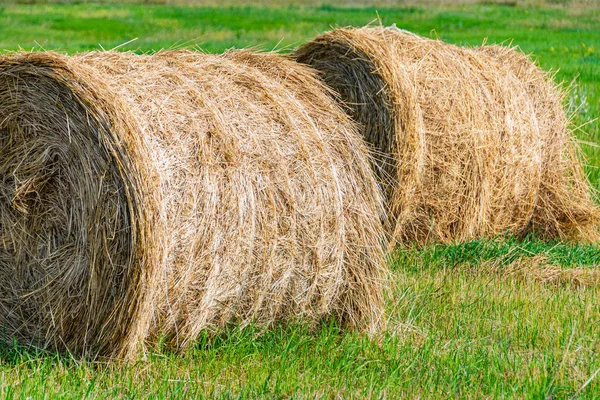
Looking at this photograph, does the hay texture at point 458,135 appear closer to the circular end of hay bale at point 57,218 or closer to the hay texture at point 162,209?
the hay texture at point 162,209

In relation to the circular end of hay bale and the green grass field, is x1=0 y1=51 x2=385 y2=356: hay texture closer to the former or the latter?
Answer: the circular end of hay bale

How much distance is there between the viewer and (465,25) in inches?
1444

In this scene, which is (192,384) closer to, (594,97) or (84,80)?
(84,80)

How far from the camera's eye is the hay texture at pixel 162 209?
16.4ft

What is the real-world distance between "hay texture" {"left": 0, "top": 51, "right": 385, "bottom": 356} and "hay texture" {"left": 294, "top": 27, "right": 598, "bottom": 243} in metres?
1.16

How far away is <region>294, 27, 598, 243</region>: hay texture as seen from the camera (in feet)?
24.1

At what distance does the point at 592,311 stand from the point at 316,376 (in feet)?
7.88

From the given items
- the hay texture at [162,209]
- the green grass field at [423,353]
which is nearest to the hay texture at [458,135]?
the green grass field at [423,353]

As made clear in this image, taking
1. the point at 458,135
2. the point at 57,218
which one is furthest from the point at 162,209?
the point at 458,135

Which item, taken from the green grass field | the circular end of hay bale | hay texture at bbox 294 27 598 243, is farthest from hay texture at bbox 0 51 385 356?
hay texture at bbox 294 27 598 243

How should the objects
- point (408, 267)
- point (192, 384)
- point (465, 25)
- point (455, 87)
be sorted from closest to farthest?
point (192, 384) → point (408, 267) → point (455, 87) → point (465, 25)

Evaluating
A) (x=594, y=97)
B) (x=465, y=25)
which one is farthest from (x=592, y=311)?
(x=465, y=25)

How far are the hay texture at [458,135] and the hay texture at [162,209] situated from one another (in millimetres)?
1161

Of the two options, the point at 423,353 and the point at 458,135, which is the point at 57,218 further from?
the point at 458,135
